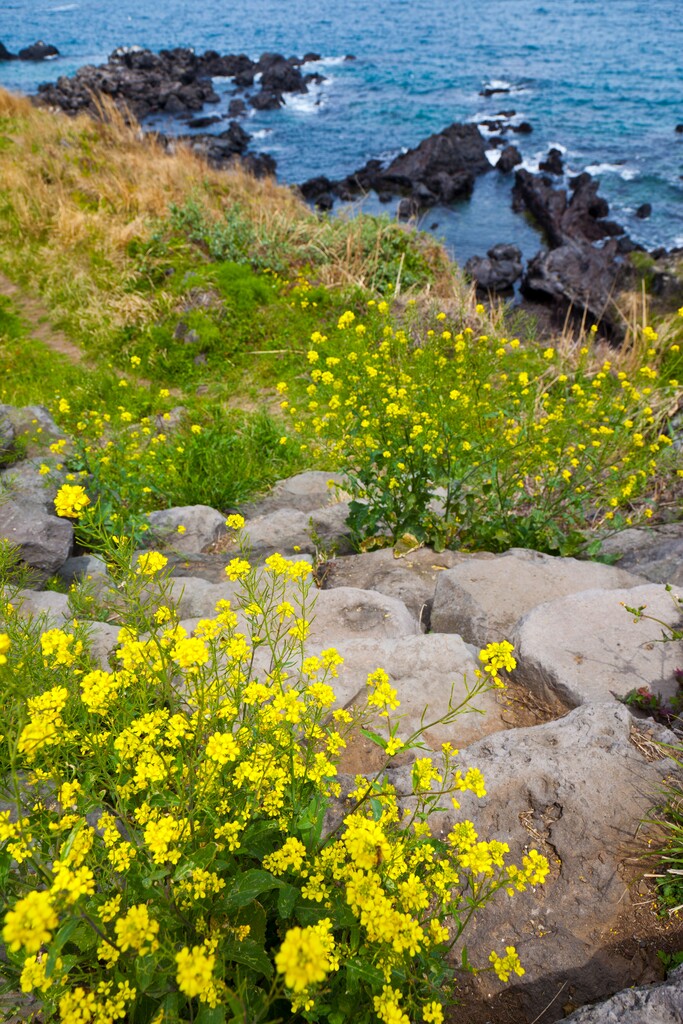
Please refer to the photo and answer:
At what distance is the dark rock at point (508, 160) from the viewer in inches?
845

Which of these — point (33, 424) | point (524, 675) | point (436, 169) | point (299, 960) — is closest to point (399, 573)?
point (524, 675)

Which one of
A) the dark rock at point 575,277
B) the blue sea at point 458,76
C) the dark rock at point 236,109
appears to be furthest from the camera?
the dark rock at point 236,109

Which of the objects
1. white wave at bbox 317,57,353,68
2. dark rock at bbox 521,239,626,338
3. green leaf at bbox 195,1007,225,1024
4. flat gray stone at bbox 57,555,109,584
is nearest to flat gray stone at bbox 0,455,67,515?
flat gray stone at bbox 57,555,109,584

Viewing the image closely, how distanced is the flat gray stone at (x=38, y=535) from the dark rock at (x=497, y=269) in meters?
11.9

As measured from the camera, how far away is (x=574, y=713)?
276 centimetres

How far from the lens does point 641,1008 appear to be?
5.57 feet

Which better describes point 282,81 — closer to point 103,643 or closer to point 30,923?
point 103,643

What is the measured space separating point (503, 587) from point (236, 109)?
1208 inches

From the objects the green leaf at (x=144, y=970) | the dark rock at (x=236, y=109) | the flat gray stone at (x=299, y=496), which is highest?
the dark rock at (x=236, y=109)

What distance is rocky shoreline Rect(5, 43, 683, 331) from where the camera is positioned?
570 inches

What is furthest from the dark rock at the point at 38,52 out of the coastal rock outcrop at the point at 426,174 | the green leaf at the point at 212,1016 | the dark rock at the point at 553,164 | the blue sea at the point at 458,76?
the green leaf at the point at 212,1016

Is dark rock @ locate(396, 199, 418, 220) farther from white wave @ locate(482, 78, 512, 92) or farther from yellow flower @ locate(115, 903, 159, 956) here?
yellow flower @ locate(115, 903, 159, 956)

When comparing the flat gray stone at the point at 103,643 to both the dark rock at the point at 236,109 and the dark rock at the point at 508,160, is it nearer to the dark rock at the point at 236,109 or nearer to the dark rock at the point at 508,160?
the dark rock at the point at 508,160

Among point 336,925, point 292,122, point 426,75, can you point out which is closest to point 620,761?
point 336,925
